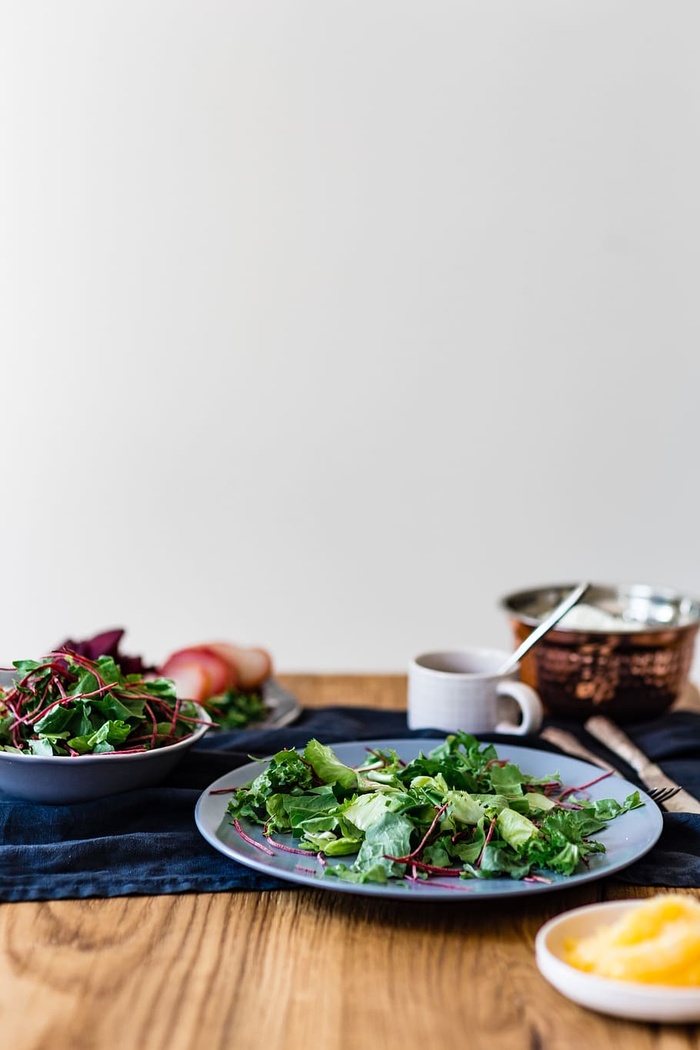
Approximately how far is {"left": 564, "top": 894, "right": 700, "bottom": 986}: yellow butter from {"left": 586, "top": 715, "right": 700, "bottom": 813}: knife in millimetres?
394

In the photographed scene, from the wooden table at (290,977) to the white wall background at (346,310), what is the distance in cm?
235

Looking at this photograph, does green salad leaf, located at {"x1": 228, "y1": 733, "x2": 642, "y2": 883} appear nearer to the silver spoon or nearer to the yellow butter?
the yellow butter

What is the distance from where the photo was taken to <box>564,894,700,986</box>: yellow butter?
29.6 inches

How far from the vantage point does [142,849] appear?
3.38 ft

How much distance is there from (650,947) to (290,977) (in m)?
0.26

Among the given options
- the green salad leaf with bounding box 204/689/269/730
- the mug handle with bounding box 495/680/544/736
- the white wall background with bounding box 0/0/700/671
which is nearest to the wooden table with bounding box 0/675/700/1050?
the mug handle with bounding box 495/680/544/736

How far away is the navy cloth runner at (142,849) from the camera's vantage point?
975 mm

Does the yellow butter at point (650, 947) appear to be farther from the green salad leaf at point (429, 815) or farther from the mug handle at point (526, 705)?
the mug handle at point (526, 705)

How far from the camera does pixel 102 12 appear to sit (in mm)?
3145

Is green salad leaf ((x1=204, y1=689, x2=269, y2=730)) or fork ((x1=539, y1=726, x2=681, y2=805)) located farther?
green salad leaf ((x1=204, y1=689, x2=269, y2=730))

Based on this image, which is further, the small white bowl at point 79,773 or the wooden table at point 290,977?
the small white bowl at point 79,773

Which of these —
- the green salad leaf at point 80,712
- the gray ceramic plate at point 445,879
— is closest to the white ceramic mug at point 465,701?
the gray ceramic plate at point 445,879

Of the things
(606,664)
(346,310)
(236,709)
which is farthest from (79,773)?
(346,310)

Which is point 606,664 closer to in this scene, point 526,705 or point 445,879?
point 526,705
